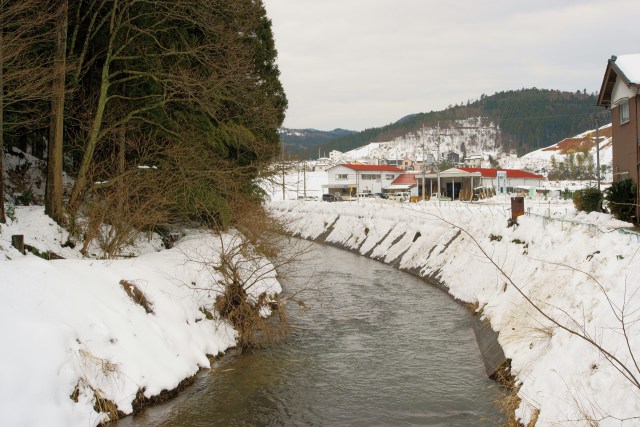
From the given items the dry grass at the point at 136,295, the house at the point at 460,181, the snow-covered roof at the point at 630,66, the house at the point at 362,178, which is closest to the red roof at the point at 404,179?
the house at the point at 362,178

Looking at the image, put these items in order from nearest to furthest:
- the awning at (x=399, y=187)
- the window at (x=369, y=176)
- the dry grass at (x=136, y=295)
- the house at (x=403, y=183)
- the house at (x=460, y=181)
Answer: the dry grass at (x=136, y=295)
the house at (x=460, y=181)
the house at (x=403, y=183)
the awning at (x=399, y=187)
the window at (x=369, y=176)

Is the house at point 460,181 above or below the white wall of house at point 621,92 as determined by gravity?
below

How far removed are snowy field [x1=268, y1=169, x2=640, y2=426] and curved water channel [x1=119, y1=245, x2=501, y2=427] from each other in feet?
3.79

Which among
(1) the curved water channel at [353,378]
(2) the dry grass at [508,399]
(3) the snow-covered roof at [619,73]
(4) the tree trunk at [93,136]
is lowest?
(1) the curved water channel at [353,378]

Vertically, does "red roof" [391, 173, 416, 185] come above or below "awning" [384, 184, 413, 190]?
above

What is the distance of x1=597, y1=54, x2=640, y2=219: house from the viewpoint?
2320cm

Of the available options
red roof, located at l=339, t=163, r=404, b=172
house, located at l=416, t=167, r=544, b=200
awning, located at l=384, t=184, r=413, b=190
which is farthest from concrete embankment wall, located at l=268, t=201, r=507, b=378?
red roof, located at l=339, t=163, r=404, b=172

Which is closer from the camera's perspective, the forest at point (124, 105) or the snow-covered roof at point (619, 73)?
the forest at point (124, 105)

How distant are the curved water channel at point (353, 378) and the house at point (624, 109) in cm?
1211

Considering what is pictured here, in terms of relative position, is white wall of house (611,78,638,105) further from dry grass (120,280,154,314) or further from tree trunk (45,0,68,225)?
tree trunk (45,0,68,225)

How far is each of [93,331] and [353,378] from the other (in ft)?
17.8

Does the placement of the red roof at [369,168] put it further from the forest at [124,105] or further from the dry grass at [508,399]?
the dry grass at [508,399]

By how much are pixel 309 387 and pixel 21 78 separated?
37.7ft

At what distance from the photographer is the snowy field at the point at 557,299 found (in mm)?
7230
